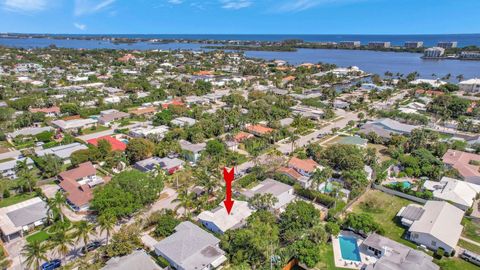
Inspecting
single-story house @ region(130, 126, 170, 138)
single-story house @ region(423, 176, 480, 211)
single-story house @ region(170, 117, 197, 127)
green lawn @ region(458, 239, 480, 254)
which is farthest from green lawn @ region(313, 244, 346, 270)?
single-story house @ region(170, 117, 197, 127)

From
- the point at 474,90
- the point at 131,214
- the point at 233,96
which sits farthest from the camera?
the point at 474,90

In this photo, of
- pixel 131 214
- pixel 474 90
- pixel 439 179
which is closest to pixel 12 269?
pixel 131 214

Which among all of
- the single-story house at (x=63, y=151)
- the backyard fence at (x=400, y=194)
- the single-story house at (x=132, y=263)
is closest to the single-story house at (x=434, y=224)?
the backyard fence at (x=400, y=194)

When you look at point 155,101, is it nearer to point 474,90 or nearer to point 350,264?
point 350,264

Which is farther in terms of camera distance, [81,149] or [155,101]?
[155,101]

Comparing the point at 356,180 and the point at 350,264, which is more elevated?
the point at 356,180
